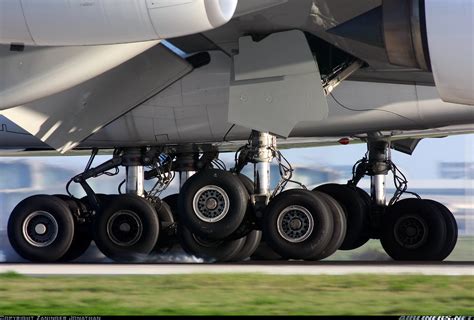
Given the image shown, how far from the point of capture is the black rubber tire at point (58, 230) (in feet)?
48.0

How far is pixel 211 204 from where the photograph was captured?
13523 millimetres

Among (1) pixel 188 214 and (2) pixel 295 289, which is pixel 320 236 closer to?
(1) pixel 188 214

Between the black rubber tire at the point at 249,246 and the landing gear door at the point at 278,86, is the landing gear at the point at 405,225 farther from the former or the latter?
the landing gear door at the point at 278,86

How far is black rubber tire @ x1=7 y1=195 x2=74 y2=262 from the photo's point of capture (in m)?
14.6

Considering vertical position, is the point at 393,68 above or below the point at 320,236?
above

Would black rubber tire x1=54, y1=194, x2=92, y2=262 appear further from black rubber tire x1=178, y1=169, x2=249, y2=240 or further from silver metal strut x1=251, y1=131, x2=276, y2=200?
silver metal strut x1=251, y1=131, x2=276, y2=200

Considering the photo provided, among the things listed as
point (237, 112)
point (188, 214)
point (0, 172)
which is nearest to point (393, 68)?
point (237, 112)

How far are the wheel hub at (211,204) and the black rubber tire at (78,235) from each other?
2154 millimetres

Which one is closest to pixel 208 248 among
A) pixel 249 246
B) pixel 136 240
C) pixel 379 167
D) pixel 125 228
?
pixel 249 246

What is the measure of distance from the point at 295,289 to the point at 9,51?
428 cm

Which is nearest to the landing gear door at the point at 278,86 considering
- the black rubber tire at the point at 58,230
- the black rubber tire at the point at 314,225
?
the black rubber tire at the point at 314,225

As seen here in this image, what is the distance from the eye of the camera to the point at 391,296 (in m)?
9.57

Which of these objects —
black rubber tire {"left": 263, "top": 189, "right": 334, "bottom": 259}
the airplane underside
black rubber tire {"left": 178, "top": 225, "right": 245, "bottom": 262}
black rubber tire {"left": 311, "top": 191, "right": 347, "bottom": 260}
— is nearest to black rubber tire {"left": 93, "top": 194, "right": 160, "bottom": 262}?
the airplane underside

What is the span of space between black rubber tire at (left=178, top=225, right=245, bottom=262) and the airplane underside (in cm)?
1
